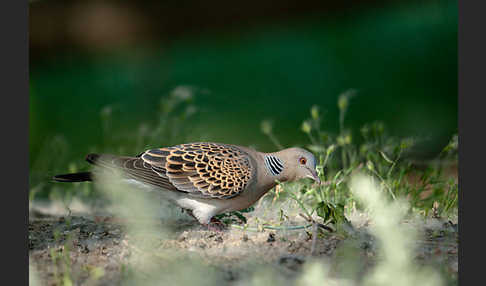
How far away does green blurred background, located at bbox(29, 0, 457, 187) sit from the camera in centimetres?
615

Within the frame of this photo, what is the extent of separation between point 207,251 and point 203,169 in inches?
19.6

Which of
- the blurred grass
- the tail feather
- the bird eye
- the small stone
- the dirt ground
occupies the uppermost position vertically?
the blurred grass

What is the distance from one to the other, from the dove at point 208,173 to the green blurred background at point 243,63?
2824 mm

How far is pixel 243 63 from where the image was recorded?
7.73 m

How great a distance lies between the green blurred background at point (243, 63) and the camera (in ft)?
20.2

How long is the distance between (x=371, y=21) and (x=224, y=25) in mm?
2252

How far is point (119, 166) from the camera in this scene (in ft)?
8.82

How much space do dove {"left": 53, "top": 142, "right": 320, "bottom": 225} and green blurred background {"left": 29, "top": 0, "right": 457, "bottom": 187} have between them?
2.82 m

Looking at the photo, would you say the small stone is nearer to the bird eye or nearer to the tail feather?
the bird eye

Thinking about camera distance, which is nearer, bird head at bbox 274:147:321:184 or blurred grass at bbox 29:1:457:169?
bird head at bbox 274:147:321:184

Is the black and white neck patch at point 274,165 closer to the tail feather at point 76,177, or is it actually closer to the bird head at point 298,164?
the bird head at point 298,164

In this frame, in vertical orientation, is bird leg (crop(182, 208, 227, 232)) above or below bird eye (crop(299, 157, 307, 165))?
below

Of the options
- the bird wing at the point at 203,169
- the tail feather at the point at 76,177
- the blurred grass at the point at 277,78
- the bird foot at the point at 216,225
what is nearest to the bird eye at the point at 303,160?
the bird wing at the point at 203,169

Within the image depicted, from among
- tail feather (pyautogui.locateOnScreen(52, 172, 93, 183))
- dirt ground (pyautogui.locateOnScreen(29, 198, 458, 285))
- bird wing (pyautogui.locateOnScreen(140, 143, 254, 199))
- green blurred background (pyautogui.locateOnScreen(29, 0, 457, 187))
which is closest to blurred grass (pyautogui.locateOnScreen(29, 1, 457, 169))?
green blurred background (pyautogui.locateOnScreen(29, 0, 457, 187))
